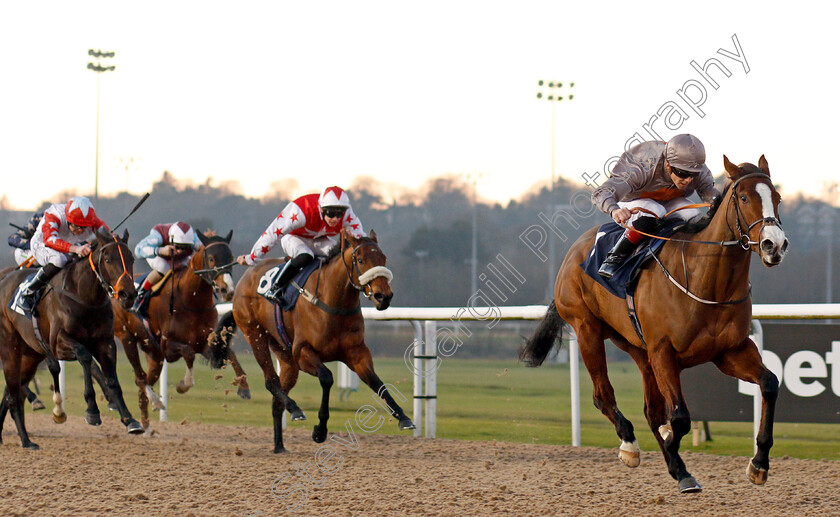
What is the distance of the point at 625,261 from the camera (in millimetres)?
4992

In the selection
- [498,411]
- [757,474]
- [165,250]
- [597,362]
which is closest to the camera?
[757,474]

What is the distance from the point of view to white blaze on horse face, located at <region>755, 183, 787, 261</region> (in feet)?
12.5

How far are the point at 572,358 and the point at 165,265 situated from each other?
Answer: 4.34m

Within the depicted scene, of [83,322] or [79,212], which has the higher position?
[79,212]

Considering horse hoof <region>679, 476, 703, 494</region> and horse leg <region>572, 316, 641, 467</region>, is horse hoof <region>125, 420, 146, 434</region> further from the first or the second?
horse hoof <region>679, 476, 703, 494</region>

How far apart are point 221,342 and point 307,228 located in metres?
1.89

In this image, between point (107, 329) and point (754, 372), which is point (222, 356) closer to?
point (107, 329)

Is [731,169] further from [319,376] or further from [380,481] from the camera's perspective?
[319,376]

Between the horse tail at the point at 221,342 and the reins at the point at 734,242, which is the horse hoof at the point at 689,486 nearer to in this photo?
the reins at the point at 734,242

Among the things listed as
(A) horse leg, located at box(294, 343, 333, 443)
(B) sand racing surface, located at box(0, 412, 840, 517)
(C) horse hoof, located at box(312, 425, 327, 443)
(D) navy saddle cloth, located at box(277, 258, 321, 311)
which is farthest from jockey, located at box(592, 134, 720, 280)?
(D) navy saddle cloth, located at box(277, 258, 321, 311)

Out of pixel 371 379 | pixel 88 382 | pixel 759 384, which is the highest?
pixel 759 384

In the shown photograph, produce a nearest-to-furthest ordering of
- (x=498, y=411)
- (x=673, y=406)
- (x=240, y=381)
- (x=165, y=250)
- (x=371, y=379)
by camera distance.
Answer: (x=673, y=406), (x=371, y=379), (x=240, y=381), (x=165, y=250), (x=498, y=411)

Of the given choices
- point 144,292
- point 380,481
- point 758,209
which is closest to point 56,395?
point 144,292

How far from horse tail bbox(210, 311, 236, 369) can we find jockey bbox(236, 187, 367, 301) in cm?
132
